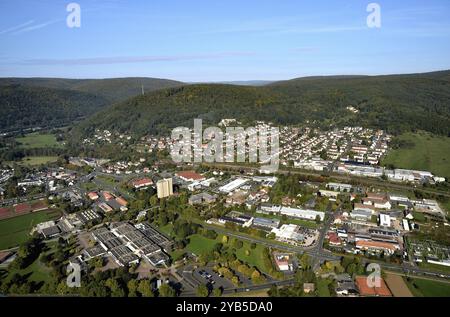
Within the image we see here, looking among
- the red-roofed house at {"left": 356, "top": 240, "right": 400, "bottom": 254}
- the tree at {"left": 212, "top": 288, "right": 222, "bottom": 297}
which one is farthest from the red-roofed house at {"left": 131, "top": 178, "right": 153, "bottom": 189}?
the red-roofed house at {"left": 356, "top": 240, "right": 400, "bottom": 254}

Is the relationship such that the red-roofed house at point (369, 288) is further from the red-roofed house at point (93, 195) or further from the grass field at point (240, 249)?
the red-roofed house at point (93, 195)

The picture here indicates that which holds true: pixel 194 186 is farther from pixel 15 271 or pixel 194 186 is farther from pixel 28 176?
pixel 28 176

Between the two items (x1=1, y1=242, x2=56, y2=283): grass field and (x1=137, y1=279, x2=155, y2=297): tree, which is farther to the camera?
(x1=1, y1=242, x2=56, y2=283): grass field

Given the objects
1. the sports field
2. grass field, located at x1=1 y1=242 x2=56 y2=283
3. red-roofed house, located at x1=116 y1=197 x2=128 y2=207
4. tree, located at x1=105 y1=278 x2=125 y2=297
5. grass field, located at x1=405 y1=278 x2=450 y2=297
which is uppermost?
red-roofed house, located at x1=116 y1=197 x2=128 y2=207

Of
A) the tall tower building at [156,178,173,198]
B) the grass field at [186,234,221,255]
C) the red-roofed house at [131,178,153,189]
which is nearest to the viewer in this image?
the grass field at [186,234,221,255]

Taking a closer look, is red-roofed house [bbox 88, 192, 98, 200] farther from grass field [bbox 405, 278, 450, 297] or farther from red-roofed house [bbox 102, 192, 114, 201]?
grass field [bbox 405, 278, 450, 297]

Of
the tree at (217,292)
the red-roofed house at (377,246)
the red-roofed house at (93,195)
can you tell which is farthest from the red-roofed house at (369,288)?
the red-roofed house at (93,195)
